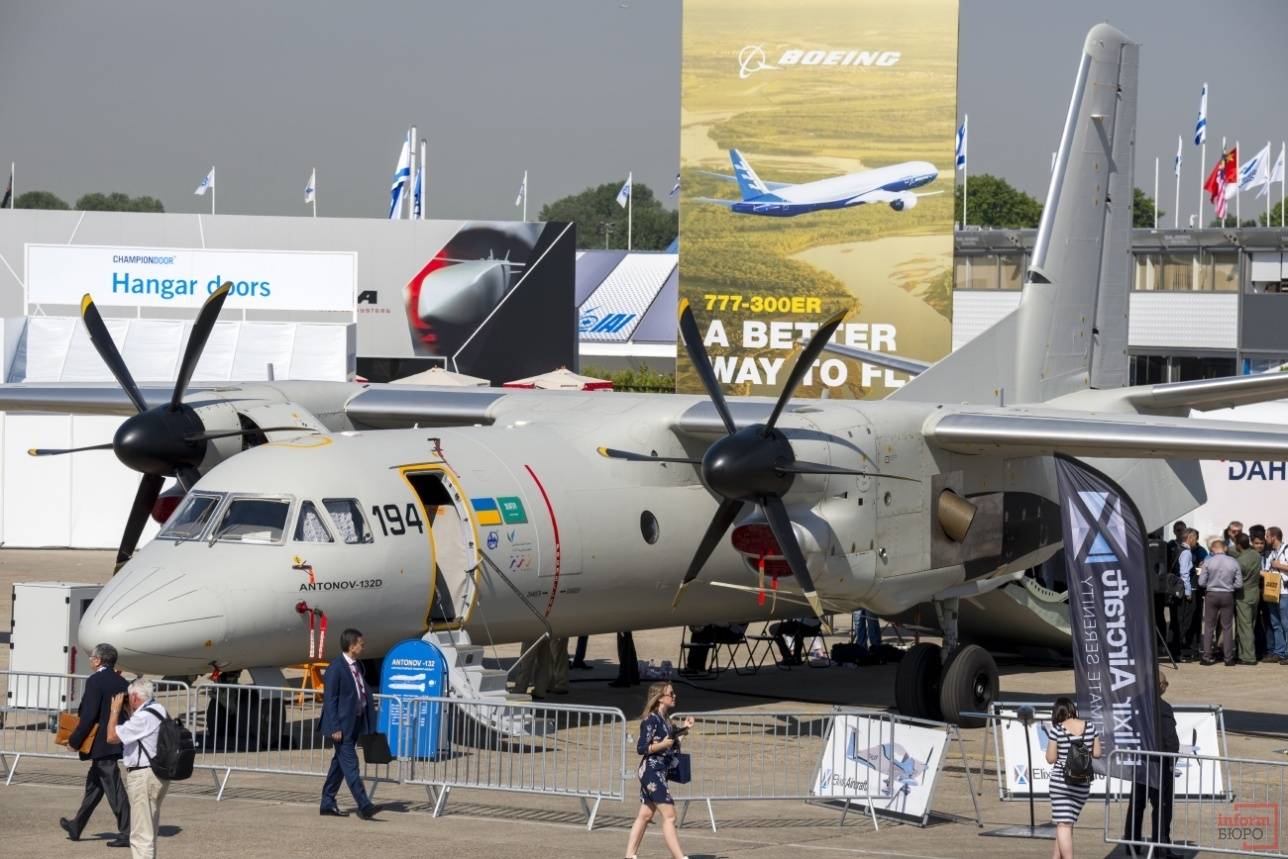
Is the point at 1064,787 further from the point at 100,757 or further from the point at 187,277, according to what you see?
the point at 187,277

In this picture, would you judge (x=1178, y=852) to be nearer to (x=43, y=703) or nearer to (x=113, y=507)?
(x=43, y=703)

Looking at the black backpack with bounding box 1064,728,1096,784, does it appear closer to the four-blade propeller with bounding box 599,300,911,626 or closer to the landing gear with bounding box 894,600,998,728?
the four-blade propeller with bounding box 599,300,911,626

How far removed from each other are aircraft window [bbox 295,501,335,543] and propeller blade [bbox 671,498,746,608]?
4232 mm

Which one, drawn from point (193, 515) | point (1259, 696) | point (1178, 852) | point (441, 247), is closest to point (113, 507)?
point (441, 247)

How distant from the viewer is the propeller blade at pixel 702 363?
59.1 ft

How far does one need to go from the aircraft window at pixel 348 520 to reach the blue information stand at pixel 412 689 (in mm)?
1115

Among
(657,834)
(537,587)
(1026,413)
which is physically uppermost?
(1026,413)

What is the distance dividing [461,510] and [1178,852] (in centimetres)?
764

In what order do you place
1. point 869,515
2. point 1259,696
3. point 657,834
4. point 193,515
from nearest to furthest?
point 657,834, point 193,515, point 869,515, point 1259,696

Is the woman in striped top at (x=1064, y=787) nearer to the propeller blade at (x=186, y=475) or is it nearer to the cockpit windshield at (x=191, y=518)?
the cockpit windshield at (x=191, y=518)

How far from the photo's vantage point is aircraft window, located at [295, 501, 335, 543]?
53.0ft

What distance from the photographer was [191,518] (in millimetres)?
16359

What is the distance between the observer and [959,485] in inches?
795

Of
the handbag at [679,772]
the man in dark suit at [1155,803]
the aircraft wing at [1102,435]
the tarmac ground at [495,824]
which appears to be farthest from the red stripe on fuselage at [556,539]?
the man in dark suit at [1155,803]
